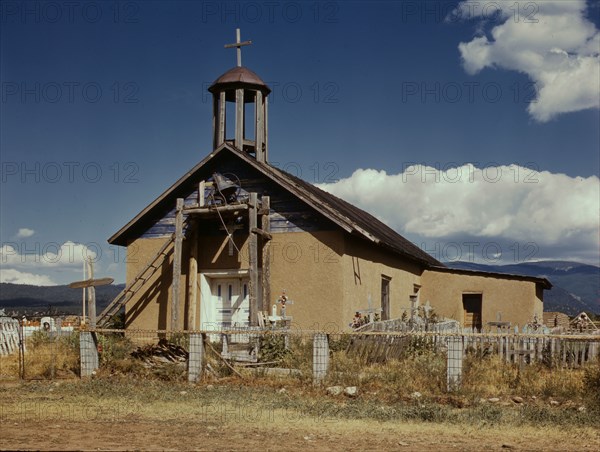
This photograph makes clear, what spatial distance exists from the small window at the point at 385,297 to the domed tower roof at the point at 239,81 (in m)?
7.25

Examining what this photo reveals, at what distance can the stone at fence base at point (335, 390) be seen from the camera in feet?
47.0

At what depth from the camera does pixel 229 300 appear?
22.4 metres

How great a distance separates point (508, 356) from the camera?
16.5 metres

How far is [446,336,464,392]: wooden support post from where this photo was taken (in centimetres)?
1417

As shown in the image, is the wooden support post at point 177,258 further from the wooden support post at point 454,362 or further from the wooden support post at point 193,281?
the wooden support post at point 454,362

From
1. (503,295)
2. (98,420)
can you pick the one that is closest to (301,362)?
(98,420)

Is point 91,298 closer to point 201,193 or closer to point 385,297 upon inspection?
point 201,193

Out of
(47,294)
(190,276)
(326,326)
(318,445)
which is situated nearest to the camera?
(318,445)

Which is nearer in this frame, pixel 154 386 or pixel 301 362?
pixel 154 386

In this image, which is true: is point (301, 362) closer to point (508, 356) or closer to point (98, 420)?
point (508, 356)

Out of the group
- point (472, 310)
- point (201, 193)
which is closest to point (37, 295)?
Result: point (472, 310)

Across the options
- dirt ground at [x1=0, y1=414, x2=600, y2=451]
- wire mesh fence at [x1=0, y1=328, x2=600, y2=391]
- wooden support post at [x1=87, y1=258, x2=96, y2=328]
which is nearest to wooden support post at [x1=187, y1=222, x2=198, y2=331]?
wooden support post at [x1=87, y1=258, x2=96, y2=328]

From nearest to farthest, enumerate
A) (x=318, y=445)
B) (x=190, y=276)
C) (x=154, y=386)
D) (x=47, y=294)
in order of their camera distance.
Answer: (x=318, y=445) → (x=154, y=386) → (x=190, y=276) → (x=47, y=294)

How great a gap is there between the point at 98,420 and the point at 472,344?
28.8 feet
